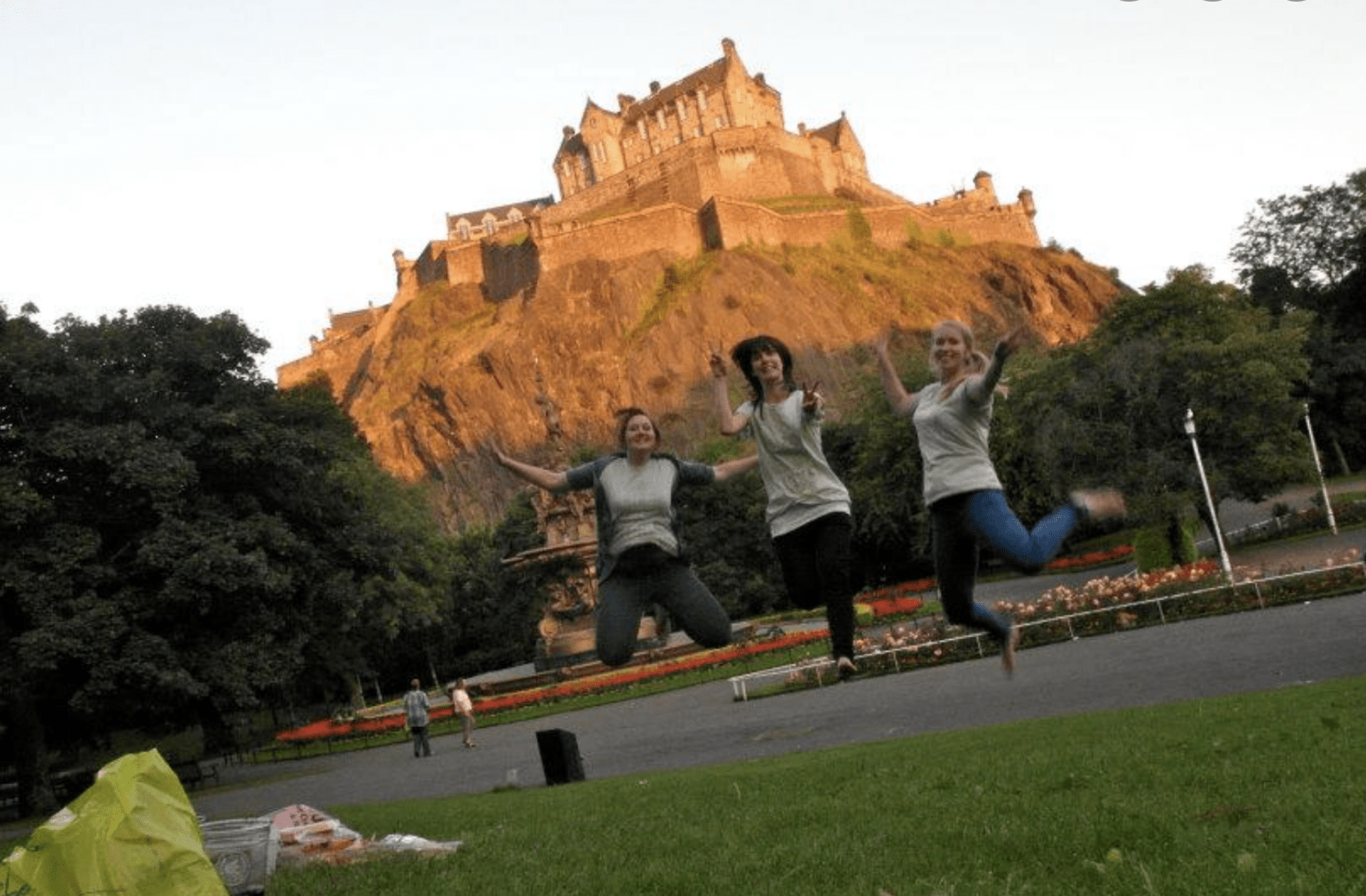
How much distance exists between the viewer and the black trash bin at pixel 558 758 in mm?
14789

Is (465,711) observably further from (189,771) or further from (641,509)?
(641,509)

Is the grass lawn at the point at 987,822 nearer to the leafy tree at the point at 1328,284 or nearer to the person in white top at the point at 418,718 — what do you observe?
the person in white top at the point at 418,718

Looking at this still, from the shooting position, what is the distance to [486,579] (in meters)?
57.8

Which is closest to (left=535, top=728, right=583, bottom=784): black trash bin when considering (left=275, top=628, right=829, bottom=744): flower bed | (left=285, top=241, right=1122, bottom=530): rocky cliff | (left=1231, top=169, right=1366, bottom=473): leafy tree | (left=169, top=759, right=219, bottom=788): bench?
(left=169, top=759, right=219, bottom=788): bench

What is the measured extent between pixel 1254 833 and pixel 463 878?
4.42 m

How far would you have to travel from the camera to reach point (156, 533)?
2325cm

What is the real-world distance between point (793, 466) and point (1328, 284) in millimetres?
67983

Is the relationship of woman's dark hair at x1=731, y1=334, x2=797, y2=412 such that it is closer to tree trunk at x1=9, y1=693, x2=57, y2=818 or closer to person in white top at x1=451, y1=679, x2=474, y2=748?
person in white top at x1=451, y1=679, x2=474, y2=748

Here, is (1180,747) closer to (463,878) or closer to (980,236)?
(463,878)

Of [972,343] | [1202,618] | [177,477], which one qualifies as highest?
[177,477]

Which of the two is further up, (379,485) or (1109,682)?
(379,485)

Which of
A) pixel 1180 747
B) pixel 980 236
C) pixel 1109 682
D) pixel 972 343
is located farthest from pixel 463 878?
pixel 980 236

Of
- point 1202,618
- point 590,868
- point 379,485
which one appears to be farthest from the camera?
point 379,485

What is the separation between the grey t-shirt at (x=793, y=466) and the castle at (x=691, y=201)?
94.9 metres
